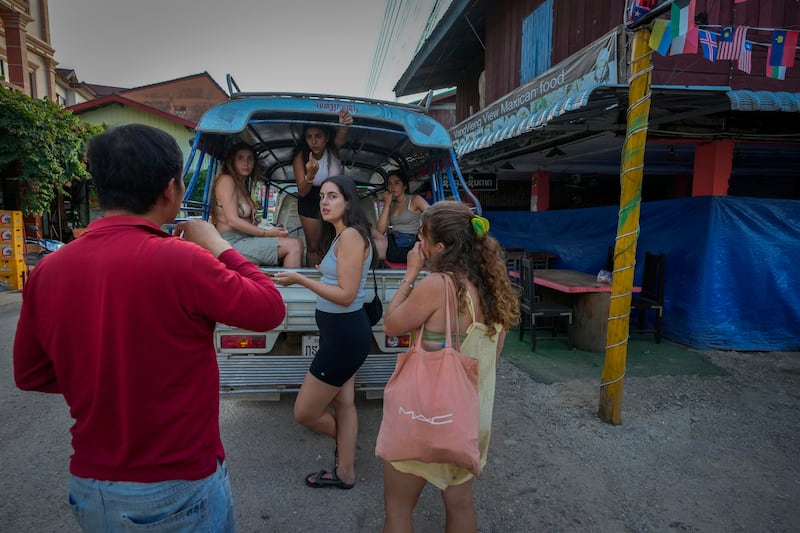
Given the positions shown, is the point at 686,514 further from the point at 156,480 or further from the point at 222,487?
the point at 156,480

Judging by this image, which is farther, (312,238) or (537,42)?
(537,42)

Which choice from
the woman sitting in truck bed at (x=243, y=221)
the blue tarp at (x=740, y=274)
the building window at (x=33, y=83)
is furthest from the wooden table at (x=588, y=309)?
the building window at (x=33, y=83)

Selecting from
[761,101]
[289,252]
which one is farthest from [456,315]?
[761,101]

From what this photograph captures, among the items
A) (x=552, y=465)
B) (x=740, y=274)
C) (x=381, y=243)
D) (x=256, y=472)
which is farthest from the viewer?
(x=740, y=274)

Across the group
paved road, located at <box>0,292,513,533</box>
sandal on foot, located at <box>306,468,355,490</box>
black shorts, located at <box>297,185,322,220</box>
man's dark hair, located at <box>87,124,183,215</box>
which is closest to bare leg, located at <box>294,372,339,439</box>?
sandal on foot, located at <box>306,468,355,490</box>

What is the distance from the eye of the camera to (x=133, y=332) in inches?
47.1

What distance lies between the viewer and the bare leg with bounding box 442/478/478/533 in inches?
75.8

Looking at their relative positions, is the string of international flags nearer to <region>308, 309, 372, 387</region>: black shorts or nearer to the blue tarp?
the blue tarp

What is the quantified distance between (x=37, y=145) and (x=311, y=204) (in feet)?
38.2

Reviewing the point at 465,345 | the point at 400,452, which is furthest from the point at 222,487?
the point at 465,345

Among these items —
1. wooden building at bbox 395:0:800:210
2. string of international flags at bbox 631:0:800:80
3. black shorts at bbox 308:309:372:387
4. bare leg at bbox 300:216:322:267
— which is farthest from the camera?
wooden building at bbox 395:0:800:210

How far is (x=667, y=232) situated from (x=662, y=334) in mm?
1574

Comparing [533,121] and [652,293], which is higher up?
[533,121]

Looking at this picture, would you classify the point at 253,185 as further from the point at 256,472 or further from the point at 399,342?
the point at 256,472
